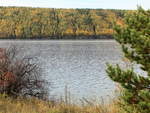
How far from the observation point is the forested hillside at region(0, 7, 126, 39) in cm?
14350

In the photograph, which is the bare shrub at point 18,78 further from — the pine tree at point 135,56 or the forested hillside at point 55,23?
the forested hillside at point 55,23

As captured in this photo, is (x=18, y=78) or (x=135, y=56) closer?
(x=135, y=56)

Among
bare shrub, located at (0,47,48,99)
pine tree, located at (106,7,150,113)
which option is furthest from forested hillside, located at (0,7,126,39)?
pine tree, located at (106,7,150,113)

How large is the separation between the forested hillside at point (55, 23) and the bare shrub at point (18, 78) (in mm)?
120584

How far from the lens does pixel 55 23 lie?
158375 millimetres

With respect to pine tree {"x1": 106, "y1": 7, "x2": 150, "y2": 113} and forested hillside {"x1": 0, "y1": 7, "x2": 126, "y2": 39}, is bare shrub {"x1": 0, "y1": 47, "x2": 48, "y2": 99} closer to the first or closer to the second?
pine tree {"x1": 106, "y1": 7, "x2": 150, "y2": 113}

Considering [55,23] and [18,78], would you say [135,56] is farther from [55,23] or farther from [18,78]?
[55,23]

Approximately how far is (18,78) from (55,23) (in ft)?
476

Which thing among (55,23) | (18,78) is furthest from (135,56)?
(55,23)

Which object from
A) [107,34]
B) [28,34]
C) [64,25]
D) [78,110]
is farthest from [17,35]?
[78,110]

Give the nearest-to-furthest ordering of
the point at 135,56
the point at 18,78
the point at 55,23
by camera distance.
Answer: the point at 135,56 → the point at 18,78 → the point at 55,23

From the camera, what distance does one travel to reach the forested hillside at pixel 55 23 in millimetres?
143500

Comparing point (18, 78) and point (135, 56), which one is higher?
point (135, 56)

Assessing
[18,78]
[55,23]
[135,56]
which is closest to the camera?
[135,56]
